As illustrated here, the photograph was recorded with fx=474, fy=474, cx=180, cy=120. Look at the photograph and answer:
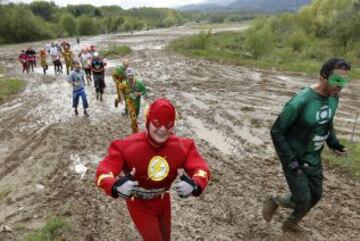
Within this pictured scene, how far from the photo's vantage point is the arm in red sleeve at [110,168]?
3.63 m

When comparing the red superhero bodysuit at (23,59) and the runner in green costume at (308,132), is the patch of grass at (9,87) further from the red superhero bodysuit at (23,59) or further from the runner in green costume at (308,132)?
the runner in green costume at (308,132)

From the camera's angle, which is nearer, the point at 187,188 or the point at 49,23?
the point at 187,188

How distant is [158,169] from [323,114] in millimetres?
Answer: 2146

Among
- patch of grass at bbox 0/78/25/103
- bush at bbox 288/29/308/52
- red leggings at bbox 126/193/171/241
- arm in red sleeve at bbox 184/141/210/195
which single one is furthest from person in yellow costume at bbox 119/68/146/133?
bush at bbox 288/29/308/52

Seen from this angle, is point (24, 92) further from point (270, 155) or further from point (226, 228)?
point (226, 228)

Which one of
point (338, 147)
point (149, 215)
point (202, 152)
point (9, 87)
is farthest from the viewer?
point (9, 87)

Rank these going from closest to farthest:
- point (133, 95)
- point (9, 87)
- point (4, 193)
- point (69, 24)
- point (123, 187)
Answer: point (123, 187), point (4, 193), point (133, 95), point (9, 87), point (69, 24)

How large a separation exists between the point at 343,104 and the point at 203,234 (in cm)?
1109

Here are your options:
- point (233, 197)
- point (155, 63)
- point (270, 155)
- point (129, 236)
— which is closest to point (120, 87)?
point (270, 155)

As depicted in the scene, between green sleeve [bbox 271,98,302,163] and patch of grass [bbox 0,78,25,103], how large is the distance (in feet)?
51.5

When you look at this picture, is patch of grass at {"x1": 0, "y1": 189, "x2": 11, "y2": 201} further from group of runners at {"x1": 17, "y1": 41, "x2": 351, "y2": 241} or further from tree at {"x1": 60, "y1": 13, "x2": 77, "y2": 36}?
tree at {"x1": 60, "y1": 13, "x2": 77, "y2": 36}

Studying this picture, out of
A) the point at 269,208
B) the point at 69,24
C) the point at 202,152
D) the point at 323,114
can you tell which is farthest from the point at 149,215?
the point at 69,24

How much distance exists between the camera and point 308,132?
5227mm

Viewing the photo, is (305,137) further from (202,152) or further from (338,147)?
(202,152)
